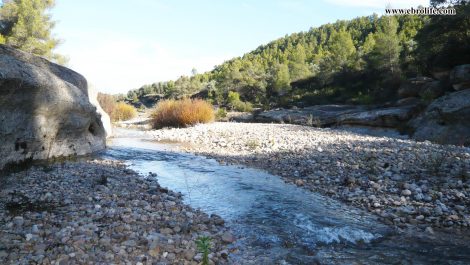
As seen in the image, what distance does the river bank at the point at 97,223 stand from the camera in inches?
112

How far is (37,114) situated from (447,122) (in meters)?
12.1

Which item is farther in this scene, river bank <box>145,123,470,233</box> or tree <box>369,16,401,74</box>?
tree <box>369,16,401,74</box>

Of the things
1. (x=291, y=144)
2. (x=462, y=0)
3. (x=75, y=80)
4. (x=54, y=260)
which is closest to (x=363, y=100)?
(x=462, y=0)

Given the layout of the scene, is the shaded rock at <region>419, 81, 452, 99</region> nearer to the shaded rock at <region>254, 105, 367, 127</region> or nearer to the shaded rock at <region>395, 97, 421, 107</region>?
the shaded rock at <region>395, 97, 421, 107</region>

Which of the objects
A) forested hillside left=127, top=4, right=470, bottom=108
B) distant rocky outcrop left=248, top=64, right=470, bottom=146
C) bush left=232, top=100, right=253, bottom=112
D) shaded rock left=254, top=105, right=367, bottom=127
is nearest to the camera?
distant rocky outcrop left=248, top=64, right=470, bottom=146

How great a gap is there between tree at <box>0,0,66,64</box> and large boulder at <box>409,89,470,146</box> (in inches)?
1100

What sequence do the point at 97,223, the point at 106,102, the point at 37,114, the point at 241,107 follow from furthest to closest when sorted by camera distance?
the point at 241,107, the point at 106,102, the point at 37,114, the point at 97,223

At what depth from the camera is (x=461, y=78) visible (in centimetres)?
1312

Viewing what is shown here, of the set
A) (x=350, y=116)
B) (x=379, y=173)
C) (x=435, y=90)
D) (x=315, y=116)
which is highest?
(x=435, y=90)

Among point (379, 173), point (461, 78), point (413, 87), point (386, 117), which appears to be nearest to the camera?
point (379, 173)

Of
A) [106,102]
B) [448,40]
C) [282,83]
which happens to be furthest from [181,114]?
[282,83]

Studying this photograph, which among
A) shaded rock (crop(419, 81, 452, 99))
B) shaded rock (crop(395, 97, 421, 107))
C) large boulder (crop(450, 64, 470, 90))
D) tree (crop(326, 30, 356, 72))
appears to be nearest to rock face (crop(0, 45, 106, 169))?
large boulder (crop(450, 64, 470, 90))

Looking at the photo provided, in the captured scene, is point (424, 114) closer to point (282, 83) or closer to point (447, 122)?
point (447, 122)

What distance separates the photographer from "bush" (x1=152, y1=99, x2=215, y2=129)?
17031mm
